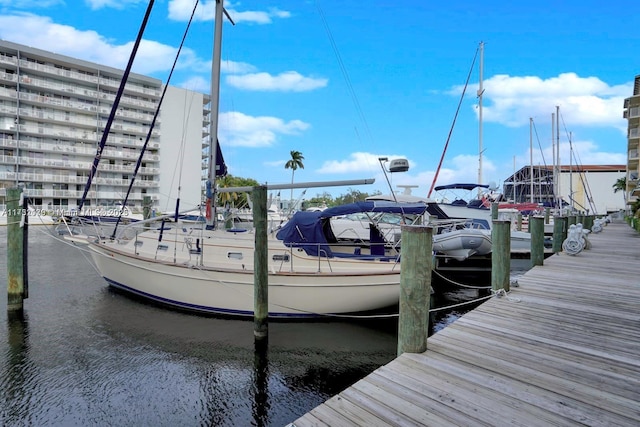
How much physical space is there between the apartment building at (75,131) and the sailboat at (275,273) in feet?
124

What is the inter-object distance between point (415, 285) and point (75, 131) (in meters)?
66.7

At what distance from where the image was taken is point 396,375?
3322 mm

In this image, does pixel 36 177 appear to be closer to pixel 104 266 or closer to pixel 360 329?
pixel 104 266

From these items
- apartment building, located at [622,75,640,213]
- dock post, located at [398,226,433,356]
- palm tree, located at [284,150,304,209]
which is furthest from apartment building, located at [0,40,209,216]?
apartment building, located at [622,75,640,213]

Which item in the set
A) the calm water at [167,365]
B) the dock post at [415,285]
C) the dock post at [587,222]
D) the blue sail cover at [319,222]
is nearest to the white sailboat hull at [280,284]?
the blue sail cover at [319,222]

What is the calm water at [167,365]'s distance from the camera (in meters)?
5.81

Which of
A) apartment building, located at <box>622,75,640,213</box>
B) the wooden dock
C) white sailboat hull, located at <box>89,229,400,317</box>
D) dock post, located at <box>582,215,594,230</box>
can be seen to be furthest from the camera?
apartment building, located at <box>622,75,640,213</box>

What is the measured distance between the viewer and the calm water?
5.81 meters

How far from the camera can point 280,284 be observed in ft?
30.3

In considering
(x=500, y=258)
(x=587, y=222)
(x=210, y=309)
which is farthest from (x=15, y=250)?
(x=587, y=222)

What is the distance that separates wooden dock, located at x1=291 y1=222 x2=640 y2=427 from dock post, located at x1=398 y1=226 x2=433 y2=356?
18cm

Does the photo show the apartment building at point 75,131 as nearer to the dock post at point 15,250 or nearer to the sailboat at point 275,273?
the dock post at point 15,250

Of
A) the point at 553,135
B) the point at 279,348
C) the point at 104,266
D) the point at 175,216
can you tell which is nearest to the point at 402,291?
the point at 279,348

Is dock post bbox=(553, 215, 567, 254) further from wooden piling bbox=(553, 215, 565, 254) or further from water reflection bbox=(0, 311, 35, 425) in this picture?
water reflection bbox=(0, 311, 35, 425)
